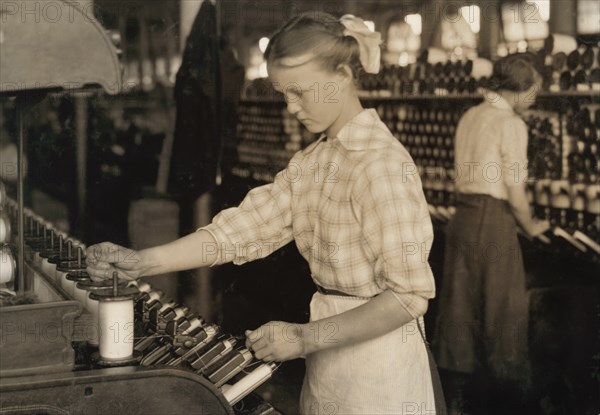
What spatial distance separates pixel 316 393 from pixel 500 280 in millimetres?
1967

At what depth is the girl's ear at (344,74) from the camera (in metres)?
2.32

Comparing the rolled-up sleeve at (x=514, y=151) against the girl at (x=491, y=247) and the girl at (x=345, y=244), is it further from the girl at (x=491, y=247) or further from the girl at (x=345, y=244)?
the girl at (x=345, y=244)

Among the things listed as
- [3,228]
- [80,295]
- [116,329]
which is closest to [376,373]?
[116,329]

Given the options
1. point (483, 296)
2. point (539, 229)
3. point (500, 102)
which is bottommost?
point (483, 296)

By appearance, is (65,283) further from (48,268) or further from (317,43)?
(317,43)

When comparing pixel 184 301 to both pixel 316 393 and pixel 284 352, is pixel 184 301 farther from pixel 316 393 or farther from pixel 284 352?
pixel 284 352

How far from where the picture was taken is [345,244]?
2.36 meters

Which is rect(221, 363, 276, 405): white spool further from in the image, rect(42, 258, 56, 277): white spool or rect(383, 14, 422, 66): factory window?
rect(383, 14, 422, 66): factory window

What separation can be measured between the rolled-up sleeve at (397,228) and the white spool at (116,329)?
25.4 inches

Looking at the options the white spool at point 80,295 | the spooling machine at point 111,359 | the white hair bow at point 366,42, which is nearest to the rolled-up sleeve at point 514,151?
the white hair bow at point 366,42

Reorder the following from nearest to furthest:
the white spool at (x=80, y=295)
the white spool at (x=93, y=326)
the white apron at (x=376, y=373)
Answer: the white spool at (x=93, y=326) → the white apron at (x=376, y=373) → the white spool at (x=80, y=295)

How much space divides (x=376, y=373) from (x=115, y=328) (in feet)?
2.36

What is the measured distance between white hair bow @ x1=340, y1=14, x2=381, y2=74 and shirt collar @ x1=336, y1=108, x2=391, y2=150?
0.14 meters

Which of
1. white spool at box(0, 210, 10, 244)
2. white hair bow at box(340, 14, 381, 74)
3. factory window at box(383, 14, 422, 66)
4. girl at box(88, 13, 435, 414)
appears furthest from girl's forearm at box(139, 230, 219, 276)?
factory window at box(383, 14, 422, 66)
